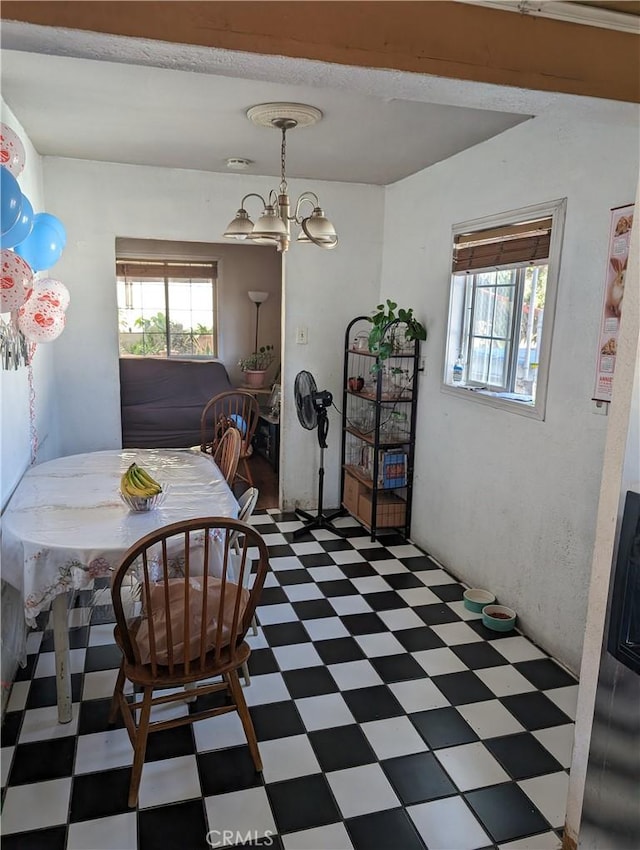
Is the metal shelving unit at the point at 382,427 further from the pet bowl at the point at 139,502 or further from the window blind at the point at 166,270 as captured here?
the window blind at the point at 166,270

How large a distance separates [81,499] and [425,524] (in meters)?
2.13

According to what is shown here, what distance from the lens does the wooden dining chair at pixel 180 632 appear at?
1732mm

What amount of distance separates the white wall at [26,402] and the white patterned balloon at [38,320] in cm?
17

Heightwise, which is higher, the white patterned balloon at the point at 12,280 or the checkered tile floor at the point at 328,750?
the white patterned balloon at the point at 12,280

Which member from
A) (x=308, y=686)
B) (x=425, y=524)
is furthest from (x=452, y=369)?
(x=308, y=686)

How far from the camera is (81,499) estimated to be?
95.8 inches

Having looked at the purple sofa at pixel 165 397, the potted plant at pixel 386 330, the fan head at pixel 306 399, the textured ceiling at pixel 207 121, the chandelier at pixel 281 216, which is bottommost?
the purple sofa at pixel 165 397

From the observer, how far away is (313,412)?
392 centimetres

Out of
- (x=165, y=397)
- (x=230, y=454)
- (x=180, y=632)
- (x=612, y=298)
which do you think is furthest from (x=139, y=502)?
(x=165, y=397)

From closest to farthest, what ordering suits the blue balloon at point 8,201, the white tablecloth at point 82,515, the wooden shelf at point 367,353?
the blue balloon at point 8,201
the white tablecloth at point 82,515
the wooden shelf at point 367,353

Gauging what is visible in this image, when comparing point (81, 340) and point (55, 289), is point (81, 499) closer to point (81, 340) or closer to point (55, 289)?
point (55, 289)

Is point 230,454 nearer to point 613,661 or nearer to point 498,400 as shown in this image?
point 498,400

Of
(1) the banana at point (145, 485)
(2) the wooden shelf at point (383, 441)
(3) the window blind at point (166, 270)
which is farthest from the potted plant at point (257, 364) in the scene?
(1) the banana at point (145, 485)

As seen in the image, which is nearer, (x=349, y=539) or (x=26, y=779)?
(x=26, y=779)
